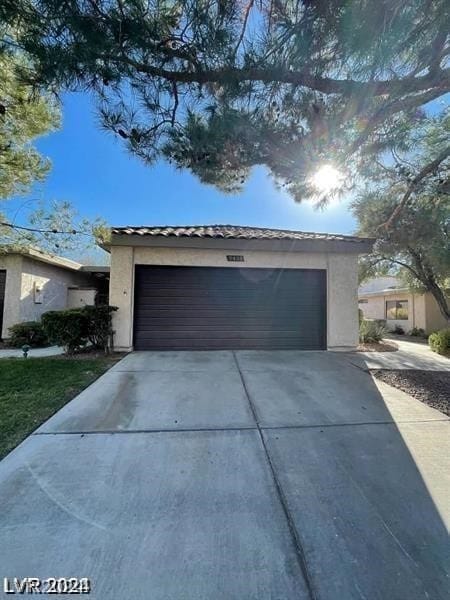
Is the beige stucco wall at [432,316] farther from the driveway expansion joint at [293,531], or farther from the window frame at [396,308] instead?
the driveway expansion joint at [293,531]

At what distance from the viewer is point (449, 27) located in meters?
2.98

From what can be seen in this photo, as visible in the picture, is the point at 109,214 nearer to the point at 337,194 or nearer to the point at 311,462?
the point at 337,194

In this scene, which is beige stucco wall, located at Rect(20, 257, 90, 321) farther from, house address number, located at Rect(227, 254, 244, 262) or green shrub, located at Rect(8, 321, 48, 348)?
house address number, located at Rect(227, 254, 244, 262)

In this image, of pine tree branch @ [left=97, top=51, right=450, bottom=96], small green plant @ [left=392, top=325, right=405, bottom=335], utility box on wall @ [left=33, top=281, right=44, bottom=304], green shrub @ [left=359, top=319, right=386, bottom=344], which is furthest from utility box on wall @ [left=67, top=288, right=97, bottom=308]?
small green plant @ [left=392, top=325, right=405, bottom=335]

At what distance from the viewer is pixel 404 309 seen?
1798 cm

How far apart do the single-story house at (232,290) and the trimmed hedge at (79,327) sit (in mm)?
338

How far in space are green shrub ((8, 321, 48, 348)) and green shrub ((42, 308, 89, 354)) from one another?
95.8 inches

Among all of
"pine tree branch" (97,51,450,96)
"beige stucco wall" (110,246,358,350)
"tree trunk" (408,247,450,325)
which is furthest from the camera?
"tree trunk" (408,247,450,325)

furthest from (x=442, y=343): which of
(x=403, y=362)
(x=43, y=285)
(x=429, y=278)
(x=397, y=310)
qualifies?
(x=43, y=285)

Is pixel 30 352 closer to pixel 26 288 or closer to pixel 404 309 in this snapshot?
pixel 26 288

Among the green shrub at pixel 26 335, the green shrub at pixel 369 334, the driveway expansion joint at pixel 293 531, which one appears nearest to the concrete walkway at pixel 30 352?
the green shrub at pixel 26 335

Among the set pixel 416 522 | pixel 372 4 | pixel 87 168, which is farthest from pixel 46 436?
pixel 87 168

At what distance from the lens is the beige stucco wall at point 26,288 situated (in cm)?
1052

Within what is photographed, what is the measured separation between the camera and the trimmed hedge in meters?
7.54
